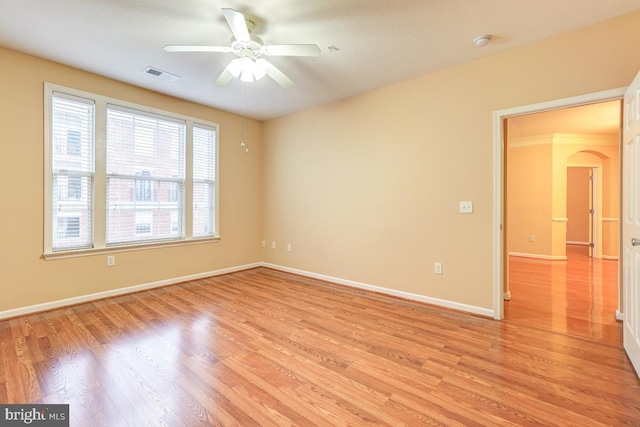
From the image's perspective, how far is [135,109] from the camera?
3795mm

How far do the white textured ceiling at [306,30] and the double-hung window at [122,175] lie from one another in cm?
61

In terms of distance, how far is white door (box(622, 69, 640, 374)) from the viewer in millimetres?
1898

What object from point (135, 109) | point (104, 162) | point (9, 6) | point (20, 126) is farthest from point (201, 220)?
point (9, 6)

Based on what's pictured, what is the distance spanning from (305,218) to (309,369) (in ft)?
9.64

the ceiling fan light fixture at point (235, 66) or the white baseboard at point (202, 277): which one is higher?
the ceiling fan light fixture at point (235, 66)

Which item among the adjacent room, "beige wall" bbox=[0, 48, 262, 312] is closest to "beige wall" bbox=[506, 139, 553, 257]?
the adjacent room

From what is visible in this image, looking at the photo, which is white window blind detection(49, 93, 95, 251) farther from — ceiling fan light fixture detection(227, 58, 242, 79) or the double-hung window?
ceiling fan light fixture detection(227, 58, 242, 79)

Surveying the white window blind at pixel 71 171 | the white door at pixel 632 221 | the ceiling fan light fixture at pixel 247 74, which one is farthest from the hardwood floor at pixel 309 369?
the ceiling fan light fixture at pixel 247 74

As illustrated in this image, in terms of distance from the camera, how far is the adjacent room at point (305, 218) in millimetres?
1850

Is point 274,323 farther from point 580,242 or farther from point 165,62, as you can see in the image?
point 580,242

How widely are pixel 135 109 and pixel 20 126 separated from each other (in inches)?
46.0

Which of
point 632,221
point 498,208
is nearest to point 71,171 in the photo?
point 498,208

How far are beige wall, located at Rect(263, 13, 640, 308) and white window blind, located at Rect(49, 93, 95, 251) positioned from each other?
279 cm

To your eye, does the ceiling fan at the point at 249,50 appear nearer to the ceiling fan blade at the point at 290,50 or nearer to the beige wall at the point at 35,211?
the ceiling fan blade at the point at 290,50
